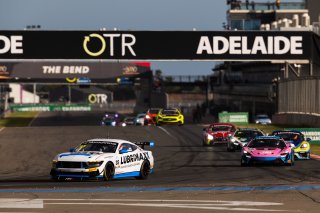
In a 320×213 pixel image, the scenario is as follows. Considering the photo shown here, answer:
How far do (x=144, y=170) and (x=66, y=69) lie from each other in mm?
103290

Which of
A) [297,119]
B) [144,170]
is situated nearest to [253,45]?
[297,119]

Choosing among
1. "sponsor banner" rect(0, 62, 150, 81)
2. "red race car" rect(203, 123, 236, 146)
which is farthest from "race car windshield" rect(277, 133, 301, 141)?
"sponsor banner" rect(0, 62, 150, 81)

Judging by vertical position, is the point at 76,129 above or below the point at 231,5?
below

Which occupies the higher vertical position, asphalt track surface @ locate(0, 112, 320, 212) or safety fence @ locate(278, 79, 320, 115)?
safety fence @ locate(278, 79, 320, 115)

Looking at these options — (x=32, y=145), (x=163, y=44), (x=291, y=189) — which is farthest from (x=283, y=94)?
(x=291, y=189)

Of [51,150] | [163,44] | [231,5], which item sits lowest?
[51,150]

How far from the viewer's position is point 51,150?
1603 inches

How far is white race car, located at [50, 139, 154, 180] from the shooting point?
892 inches

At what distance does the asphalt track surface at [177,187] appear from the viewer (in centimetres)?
1644

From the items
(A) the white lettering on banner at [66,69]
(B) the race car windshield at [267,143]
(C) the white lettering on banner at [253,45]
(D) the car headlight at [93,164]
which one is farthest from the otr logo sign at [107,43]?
(A) the white lettering on banner at [66,69]

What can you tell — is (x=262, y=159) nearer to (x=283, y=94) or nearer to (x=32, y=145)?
(x=32, y=145)

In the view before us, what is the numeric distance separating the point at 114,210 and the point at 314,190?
6147mm

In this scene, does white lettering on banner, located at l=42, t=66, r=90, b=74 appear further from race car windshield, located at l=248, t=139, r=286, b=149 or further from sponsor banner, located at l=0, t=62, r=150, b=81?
race car windshield, located at l=248, t=139, r=286, b=149

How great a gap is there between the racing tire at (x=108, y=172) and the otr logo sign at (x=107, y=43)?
40.0 meters
